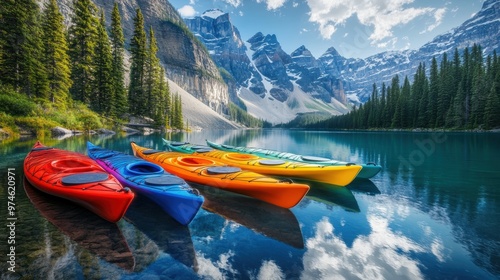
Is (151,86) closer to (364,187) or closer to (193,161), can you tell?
(193,161)

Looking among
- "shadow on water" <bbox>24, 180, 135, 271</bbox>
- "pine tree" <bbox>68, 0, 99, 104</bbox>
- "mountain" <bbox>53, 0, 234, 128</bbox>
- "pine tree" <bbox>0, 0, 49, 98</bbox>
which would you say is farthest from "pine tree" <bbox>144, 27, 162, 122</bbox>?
"mountain" <bbox>53, 0, 234, 128</bbox>

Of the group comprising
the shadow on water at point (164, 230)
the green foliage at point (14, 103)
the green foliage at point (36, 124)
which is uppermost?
the green foliage at point (14, 103)

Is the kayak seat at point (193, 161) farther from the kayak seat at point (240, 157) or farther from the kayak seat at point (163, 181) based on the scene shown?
the kayak seat at point (163, 181)

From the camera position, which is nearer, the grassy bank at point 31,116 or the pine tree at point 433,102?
the grassy bank at point 31,116

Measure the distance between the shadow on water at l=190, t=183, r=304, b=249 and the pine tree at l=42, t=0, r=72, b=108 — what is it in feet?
91.5

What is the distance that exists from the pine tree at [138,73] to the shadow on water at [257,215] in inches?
1644

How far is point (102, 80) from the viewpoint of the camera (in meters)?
34.5

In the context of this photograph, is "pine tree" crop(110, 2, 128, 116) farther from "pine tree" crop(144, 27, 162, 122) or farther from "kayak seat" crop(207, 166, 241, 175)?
"kayak seat" crop(207, 166, 241, 175)

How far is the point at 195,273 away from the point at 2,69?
3061 cm

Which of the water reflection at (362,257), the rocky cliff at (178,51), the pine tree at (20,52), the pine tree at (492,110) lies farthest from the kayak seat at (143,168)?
the rocky cliff at (178,51)

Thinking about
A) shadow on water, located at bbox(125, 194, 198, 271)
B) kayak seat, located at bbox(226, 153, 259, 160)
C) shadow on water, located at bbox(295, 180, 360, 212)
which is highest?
kayak seat, located at bbox(226, 153, 259, 160)

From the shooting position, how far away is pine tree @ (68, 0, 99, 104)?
31.9 metres

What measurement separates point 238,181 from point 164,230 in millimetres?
2584

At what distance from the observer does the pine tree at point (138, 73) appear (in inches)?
1733
